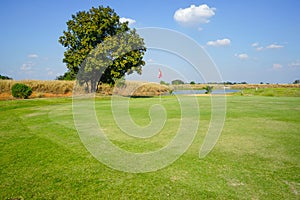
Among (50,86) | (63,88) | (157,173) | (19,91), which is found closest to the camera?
(157,173)

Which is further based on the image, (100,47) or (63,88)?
(63,88)

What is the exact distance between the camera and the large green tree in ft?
95.6

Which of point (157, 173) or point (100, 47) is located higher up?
point (100, 47)

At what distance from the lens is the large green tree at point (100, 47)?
29125 millimetres

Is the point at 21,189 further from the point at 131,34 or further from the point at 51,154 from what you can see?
the point at 131,34

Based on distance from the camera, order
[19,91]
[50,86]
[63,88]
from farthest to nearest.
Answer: [63,88], [50,86], [19,91]

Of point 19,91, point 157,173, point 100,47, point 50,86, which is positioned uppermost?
point 100,47

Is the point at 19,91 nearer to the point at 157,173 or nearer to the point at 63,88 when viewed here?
the point at 63,88

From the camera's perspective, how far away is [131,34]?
31688 millimetres

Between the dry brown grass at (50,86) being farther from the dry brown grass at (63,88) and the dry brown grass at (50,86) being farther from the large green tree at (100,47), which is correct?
the large green tree at (100,47)

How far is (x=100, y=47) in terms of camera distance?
28.9m

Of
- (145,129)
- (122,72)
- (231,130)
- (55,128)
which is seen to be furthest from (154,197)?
(122,72)

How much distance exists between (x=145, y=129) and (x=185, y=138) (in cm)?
191

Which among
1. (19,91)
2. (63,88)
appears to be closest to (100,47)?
(19,91)
